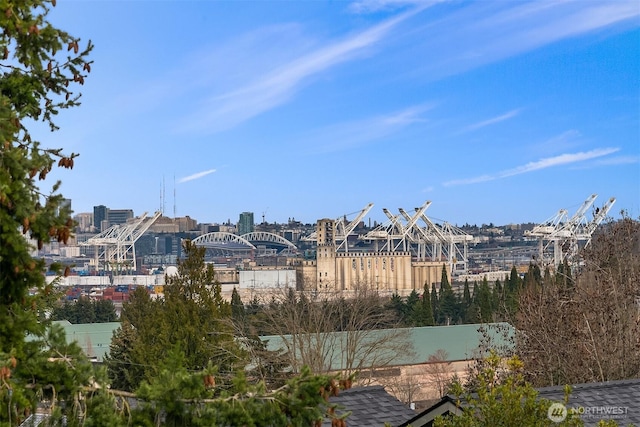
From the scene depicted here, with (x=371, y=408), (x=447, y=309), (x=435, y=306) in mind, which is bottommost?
(x=447, y=309)

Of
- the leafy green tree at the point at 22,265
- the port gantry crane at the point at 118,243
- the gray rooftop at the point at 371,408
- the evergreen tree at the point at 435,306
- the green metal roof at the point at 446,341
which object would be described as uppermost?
the port gantry crane at the point at 118,243

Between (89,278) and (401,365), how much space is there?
434ft

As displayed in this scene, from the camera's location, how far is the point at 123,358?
82.5ft

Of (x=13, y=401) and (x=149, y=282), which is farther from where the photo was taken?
(x=149, y=282)

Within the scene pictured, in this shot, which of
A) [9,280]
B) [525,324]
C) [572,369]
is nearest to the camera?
[9,280]

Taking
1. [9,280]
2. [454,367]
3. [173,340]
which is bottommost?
[454,367]

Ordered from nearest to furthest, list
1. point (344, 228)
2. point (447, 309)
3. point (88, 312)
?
point (88, 312) < point (447, 309) < point (344, 228)

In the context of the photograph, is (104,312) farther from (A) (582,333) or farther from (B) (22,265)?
(B) (22,265)

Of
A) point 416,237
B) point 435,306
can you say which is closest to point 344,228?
point 416,237

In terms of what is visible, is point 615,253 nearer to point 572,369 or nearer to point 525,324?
point 525,324

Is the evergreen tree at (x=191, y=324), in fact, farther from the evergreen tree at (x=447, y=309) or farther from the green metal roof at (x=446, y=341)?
the evergreen tree at (x=447, y=309)

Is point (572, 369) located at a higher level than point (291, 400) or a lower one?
lower

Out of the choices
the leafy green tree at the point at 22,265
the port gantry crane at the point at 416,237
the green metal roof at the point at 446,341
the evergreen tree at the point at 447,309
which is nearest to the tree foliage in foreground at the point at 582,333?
the leafy green tree at the point at 22,265

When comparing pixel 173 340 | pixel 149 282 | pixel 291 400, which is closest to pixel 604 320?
pixel 173 340
